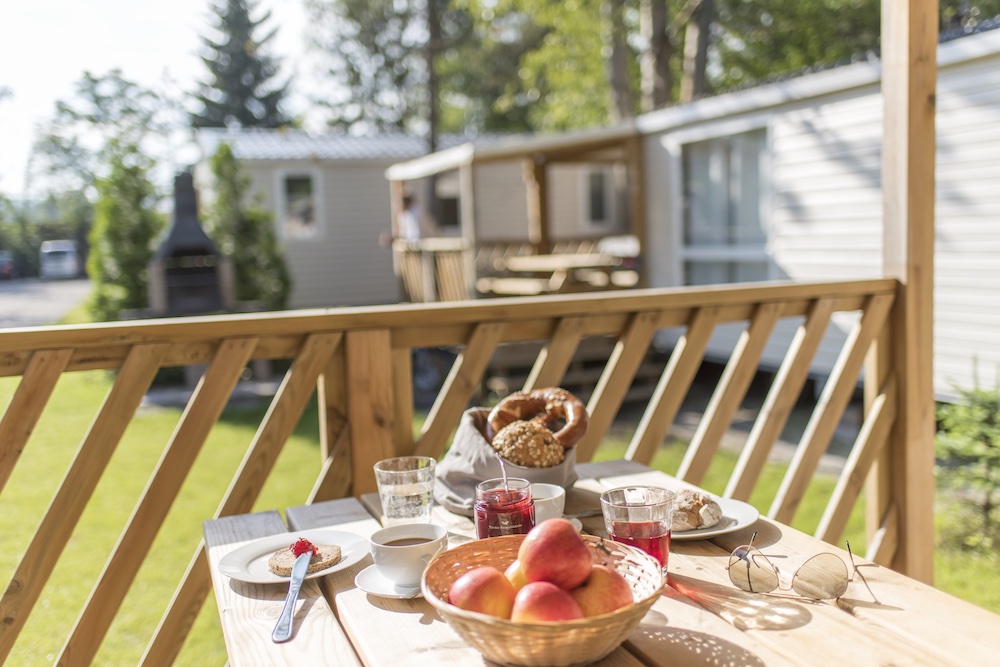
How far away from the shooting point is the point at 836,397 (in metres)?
2.83

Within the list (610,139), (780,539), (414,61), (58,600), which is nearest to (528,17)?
(414,61)

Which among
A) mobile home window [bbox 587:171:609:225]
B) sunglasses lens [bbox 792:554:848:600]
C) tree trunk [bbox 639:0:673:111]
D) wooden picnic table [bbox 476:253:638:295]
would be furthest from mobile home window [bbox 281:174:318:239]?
sunglasses lens [bbox 792:554:848:600]

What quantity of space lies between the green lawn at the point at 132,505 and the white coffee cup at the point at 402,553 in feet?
7.01

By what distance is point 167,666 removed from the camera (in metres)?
2.04

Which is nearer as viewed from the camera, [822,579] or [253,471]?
[822,579]

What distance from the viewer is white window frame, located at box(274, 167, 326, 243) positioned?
1412cm

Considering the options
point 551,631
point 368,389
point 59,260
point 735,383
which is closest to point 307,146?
point 59,260

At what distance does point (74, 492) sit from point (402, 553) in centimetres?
103

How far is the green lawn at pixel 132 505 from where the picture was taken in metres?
3.37

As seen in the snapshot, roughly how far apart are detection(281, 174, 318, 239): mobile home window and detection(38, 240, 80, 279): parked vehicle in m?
3.35

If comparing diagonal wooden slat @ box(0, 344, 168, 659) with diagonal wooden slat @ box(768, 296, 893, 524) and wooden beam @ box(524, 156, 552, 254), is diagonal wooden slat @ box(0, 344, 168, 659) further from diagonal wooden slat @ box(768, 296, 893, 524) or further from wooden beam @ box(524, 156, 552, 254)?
wooden beam @ box(524, 156, 552, 254)

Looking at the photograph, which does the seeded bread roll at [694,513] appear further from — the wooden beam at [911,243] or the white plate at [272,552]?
the wooden beam at [911,243]

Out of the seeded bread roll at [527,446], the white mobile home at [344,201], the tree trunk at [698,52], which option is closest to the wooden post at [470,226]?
the tree trunk at [698,52]

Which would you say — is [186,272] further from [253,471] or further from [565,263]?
[253,471]
